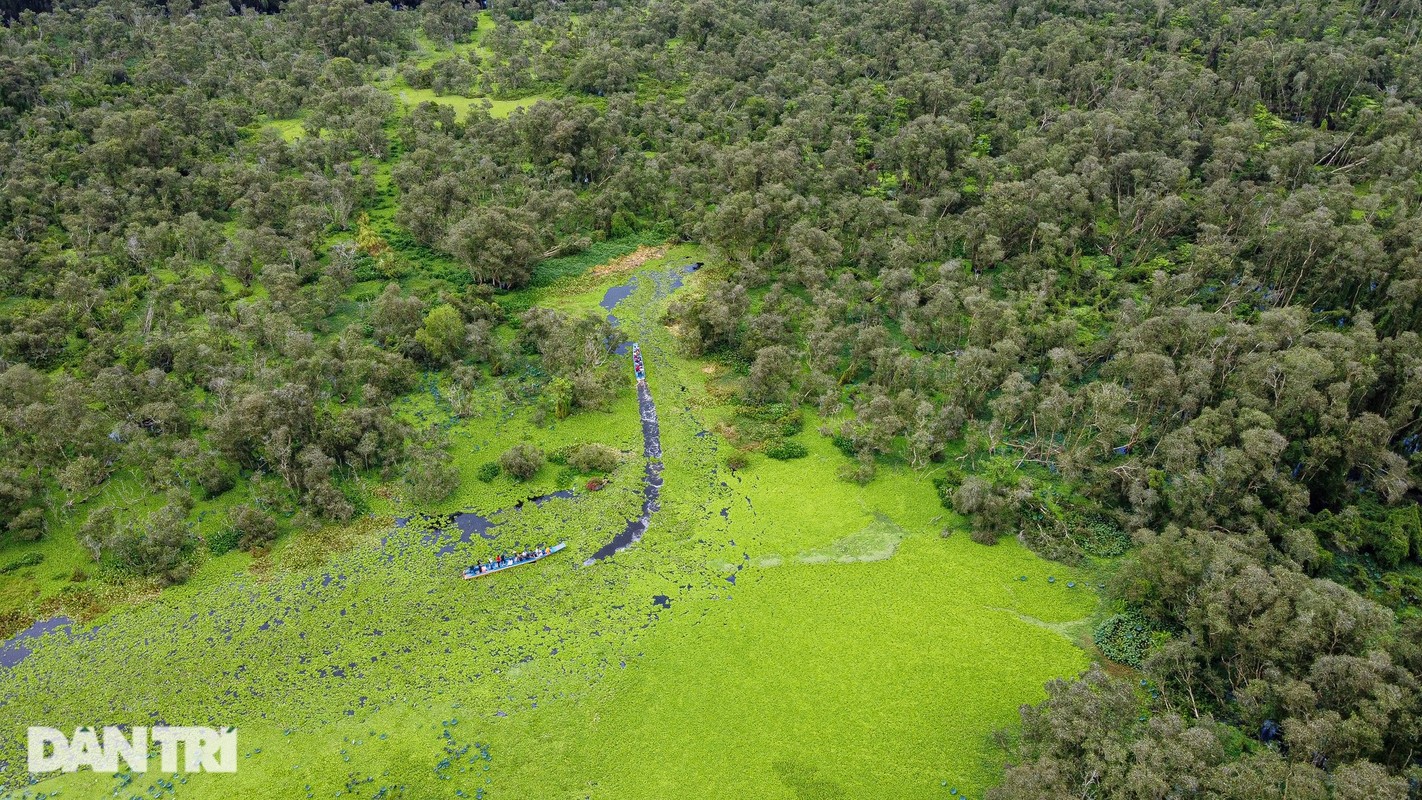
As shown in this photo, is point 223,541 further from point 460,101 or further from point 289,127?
point 460,101

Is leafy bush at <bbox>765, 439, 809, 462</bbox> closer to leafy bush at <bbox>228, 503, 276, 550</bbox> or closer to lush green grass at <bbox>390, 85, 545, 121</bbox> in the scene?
leafy bush at <bbox>228, 503, 276, 550</bbox>

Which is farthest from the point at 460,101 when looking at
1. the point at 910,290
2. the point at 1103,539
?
the point at 1103,539

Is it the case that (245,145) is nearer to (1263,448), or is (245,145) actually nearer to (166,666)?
(166,666)

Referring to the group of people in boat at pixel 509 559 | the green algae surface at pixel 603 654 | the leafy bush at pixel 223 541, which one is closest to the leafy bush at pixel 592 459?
the green algae surface at pixel 603 654

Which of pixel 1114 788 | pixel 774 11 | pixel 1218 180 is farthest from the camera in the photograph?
pixel 774 11

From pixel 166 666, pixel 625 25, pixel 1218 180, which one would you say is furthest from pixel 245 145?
pixel 1218 180

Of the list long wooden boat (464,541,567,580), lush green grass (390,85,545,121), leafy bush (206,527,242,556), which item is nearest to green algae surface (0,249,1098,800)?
long wooden boat (464,541,567,580)
